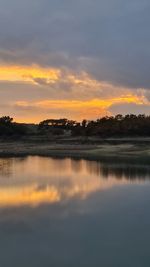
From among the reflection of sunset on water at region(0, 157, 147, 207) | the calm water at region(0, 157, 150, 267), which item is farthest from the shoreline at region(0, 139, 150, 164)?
the calm water at region(0, 157, 150, 267)

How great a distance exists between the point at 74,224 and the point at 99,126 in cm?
10629

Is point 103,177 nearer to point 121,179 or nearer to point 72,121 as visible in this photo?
point 121,179

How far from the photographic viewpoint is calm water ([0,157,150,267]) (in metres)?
12.2

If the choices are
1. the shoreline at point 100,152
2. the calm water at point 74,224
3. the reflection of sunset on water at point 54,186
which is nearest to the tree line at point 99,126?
the shoreline at point 100,152

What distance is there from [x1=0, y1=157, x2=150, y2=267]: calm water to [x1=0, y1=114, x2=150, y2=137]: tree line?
270 ft

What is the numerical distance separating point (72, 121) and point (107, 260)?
145 m

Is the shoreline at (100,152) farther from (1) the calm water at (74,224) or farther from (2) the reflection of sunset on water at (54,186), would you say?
(1) the calm water at (74,224)

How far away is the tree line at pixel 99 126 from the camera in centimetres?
10950

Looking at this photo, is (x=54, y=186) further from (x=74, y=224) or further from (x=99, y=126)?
(x=99, y=126)

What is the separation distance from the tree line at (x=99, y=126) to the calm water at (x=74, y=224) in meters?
82.2

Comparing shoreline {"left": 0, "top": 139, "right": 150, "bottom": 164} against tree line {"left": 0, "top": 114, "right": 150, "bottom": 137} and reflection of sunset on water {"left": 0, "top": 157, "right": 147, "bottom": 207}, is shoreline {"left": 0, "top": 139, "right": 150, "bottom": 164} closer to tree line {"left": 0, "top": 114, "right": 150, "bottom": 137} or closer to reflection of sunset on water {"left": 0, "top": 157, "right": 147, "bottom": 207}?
reflection of sunset on water {"left": 0, "top": 157, "right": 147, "bottom": 207}

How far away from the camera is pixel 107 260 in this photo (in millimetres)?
12047

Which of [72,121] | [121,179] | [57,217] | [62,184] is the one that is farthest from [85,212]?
[72,121]

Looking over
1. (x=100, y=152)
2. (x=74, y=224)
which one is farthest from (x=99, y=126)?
(x=74, y=224)
